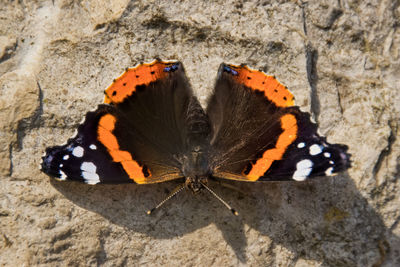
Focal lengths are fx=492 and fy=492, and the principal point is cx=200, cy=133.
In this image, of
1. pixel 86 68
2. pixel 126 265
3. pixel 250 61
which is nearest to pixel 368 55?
pixel 250 61

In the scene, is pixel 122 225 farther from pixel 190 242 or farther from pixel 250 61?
pixel 250 61

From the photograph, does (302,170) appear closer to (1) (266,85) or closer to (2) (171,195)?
(1) (266,85)

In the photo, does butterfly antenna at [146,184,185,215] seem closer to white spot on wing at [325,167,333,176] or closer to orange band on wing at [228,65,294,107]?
orange band on wing at [228,65,294,107]

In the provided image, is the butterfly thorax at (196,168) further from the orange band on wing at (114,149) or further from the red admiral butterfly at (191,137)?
the orange band on wing at (114,149)

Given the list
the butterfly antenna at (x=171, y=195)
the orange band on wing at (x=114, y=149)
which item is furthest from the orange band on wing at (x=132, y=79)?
the butterfly antenna at (x=171, y=195)

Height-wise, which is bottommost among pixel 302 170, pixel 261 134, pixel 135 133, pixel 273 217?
pixel 273 217

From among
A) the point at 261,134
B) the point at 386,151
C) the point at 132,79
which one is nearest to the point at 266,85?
the point at 261,134

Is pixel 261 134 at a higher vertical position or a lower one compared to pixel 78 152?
higher
